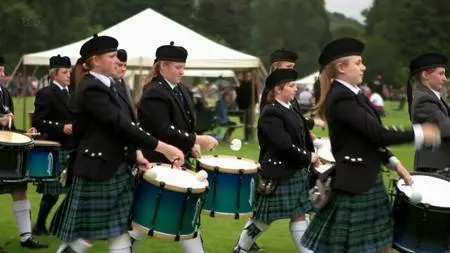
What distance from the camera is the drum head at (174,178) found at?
4.41 m

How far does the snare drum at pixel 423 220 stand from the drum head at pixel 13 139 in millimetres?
3027

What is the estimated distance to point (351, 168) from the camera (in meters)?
4.28

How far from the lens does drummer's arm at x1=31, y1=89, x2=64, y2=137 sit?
22.5 ft

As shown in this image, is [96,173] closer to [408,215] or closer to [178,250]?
[408,215]

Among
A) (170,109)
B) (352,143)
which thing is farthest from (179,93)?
(352,143)

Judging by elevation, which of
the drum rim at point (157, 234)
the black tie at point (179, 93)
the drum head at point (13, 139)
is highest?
the black tie at point (179, 93)

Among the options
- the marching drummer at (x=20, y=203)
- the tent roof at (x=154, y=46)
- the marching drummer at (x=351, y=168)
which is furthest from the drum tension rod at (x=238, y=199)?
the tent roof at (x=154, y=46)

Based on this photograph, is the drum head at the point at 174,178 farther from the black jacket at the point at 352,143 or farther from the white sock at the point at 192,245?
the black jacket at the point at 352,143

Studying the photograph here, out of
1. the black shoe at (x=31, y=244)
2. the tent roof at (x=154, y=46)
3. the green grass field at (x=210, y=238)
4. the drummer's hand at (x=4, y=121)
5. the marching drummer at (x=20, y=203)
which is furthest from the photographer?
the tent roof at (x=154, y=46)

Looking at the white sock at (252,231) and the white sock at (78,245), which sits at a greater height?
the white sock at (78,245)

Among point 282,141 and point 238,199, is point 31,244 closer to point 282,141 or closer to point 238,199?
point 238,199

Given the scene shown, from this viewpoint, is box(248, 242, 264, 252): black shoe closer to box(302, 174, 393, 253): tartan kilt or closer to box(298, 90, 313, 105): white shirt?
box(302, 174, 393, 253): tartan kilt

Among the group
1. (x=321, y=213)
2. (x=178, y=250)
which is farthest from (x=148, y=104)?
(x=178, y=250)

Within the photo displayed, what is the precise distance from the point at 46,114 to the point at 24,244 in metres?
1.27
